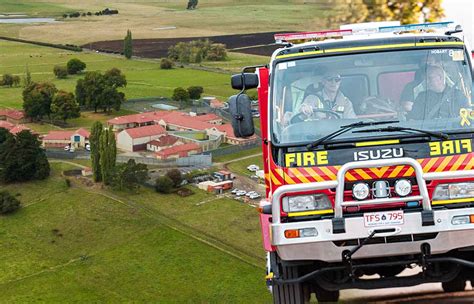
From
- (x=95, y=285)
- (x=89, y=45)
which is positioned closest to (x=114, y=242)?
(x=95, y=285)

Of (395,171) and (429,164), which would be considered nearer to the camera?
(395,171)

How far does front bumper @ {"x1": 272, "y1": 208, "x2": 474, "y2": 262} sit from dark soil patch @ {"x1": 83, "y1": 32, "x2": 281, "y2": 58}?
9379 cm

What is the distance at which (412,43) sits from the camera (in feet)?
30.9

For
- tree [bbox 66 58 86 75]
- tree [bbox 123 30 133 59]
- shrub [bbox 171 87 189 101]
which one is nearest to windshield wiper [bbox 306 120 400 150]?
shrub [bbox 171 87 189 101]

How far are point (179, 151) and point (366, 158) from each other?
6252 centimetres

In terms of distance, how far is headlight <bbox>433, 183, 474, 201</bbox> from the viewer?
847 cm

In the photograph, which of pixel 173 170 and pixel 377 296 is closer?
pixel 377 296

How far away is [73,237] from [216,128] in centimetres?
2597

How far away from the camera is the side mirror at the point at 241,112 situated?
31.3 feet

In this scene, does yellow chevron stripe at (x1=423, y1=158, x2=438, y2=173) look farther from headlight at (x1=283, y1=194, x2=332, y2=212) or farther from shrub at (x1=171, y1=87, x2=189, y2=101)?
shrub at (x1=171, y1=87, x2=189, y2=101)

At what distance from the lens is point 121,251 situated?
50.5 metres

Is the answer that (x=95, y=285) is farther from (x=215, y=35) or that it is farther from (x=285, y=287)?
(x=215, y=35)

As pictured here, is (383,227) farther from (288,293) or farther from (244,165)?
(244,165)

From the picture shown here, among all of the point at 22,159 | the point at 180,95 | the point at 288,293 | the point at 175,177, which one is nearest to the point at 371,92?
the point at 288,293
